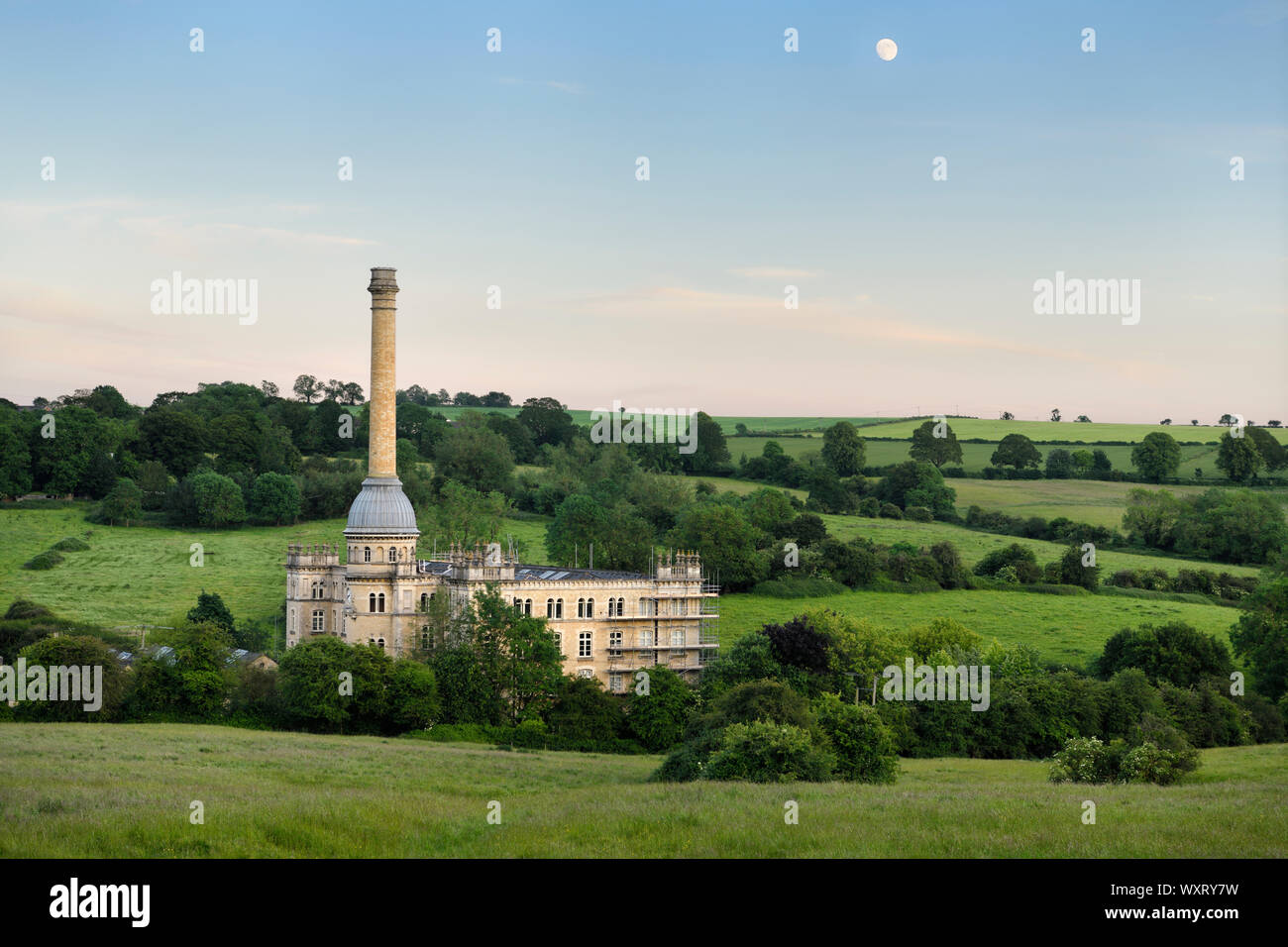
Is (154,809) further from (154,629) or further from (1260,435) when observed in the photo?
(1260,435)

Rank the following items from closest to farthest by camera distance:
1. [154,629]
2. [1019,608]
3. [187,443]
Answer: [154,629]
[1019,608]
[187,443]

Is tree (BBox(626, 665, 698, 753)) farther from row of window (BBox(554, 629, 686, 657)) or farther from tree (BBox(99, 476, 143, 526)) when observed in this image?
tree (BBox(99, 476, 143, 526))

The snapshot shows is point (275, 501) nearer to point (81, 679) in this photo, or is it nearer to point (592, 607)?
point (592, 607)

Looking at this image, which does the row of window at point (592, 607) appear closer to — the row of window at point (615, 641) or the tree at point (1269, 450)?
the row of window at point (615, 641)

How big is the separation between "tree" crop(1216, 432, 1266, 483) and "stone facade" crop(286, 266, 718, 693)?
304 feet

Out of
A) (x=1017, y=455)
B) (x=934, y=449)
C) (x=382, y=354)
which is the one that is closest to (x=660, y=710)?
(x=382, y=354)

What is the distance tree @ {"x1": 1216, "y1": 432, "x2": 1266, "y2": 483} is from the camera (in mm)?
153250

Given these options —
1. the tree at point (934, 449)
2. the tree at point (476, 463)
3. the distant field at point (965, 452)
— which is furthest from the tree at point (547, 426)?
the tree at point (934, 449)

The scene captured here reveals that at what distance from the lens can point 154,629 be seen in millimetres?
91688

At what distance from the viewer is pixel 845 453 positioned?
168 meters

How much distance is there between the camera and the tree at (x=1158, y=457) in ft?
528

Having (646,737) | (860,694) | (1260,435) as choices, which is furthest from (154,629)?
(1260,435)

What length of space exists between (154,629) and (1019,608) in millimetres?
65020

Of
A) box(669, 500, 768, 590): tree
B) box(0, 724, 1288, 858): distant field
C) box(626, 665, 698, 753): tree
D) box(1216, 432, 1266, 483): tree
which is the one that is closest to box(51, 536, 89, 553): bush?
box(669, 500, 768, 590): tree
